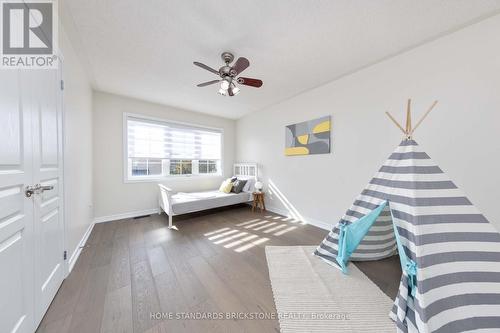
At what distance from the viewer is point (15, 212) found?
100 centimetres

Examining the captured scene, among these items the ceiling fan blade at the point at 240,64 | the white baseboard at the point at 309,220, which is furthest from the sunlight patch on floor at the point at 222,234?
the ceiling fan blade at the point at 240,64

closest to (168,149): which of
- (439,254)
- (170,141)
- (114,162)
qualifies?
(170,141)

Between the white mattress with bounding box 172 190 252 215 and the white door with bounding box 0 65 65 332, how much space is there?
164cm

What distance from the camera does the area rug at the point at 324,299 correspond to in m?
1.22

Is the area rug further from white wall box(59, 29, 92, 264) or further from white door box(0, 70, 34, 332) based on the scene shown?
white wall box(59, 29, 92, 264)

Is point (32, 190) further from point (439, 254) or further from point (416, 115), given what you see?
point (416, 115)

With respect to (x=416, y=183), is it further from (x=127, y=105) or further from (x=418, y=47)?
(x=127, y=105)

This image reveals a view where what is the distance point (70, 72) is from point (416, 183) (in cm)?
348

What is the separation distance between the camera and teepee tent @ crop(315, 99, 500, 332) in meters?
1.00

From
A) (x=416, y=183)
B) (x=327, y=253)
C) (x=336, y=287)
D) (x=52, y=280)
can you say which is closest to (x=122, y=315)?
(x=52, y=280)

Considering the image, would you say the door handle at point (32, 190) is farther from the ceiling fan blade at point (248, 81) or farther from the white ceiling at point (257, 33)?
the ceiling fan blade at point (248, 81)

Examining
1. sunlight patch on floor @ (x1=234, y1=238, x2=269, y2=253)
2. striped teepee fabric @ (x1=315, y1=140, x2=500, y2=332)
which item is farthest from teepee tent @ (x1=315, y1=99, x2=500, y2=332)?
sunlight patch on floor @ (x1=234, y1=238, x2=269, y2=253)

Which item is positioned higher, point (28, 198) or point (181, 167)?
point (181, 167)

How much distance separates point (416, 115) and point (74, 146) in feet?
13.5
